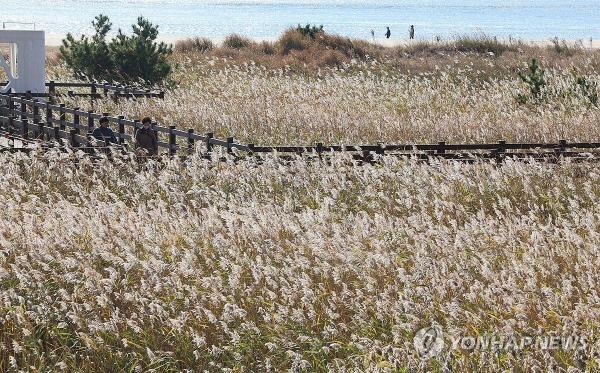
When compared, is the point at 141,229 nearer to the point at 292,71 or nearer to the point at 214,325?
the point at 214,325

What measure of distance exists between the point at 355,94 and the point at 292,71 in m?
13.7

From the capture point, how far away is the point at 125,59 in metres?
38.0

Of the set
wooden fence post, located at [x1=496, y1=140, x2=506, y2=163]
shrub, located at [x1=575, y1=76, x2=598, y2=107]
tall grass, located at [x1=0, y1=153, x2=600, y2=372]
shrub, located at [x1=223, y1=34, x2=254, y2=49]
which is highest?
shrub, located at [x1=223, y1=34, x2=254, y2=49]

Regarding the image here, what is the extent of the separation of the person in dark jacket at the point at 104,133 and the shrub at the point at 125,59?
18646 mm

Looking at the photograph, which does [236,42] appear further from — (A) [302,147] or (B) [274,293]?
(B) [274,293]

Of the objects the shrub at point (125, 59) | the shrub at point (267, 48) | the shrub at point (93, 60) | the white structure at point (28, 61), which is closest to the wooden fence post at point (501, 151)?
the white structure at point (28, 61)

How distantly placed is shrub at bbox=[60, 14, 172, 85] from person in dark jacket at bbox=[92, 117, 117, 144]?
18.6 m

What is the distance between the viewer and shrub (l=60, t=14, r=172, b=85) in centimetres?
3753

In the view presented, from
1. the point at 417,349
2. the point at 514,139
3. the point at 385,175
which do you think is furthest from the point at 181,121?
the point at 417,349

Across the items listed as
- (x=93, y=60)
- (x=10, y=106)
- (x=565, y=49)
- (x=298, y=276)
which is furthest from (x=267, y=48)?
(x=298, y=276)

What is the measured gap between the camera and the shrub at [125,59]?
37.5 metres

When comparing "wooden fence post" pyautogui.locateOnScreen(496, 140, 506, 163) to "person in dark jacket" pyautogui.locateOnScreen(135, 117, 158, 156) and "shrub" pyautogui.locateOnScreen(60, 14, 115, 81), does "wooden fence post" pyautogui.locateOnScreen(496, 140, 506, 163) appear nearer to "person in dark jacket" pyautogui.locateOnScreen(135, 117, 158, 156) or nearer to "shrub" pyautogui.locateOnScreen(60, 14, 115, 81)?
"person in dark jacket" pyautogui.locateOnScreen(135, 117, 158, 156)

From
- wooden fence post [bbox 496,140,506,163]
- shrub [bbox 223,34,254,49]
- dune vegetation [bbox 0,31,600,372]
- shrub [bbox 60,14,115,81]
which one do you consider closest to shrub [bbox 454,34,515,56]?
shrub [bbox 223,34,254,49]

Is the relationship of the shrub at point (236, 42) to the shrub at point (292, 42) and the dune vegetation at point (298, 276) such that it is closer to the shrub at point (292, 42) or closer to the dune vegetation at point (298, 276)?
the shrub at point (292, 42)
